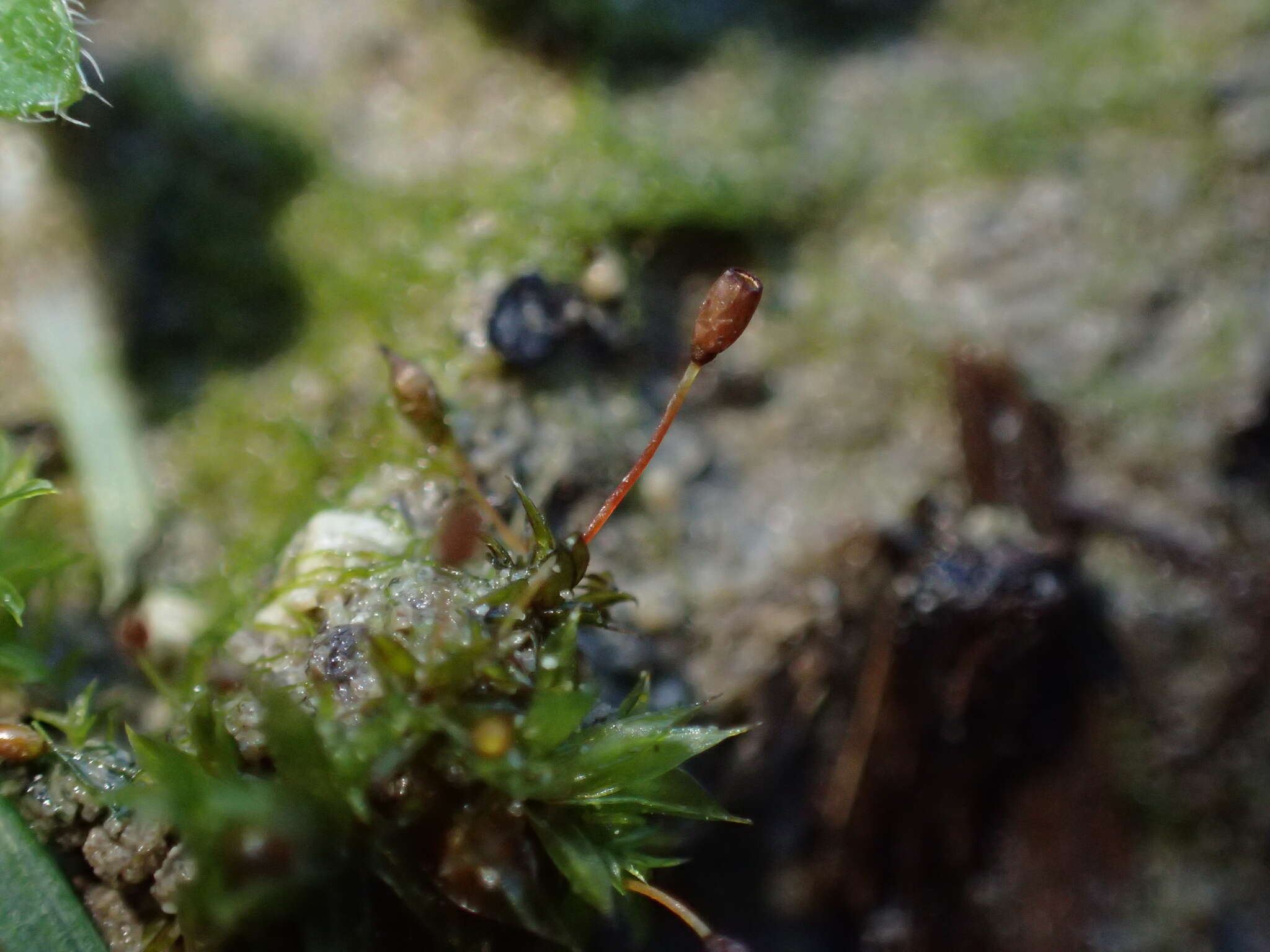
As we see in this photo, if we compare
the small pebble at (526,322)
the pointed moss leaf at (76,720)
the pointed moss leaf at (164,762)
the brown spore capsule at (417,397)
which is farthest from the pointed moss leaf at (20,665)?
the small pebble at (526,322)

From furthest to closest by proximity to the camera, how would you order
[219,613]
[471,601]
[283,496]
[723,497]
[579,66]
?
1. [579,66]
2. [723,497]
3. [283,496]
4. [219,613]
5. [471,601]

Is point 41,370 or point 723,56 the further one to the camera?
point 723,56

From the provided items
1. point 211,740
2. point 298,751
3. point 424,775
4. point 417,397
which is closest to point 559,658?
point 424,775

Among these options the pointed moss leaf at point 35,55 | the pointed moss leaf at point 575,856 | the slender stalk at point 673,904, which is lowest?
the slender stalk at point 673,904

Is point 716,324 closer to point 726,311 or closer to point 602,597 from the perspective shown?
point 726,311

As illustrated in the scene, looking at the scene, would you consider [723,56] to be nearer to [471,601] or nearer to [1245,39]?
[1245,39]

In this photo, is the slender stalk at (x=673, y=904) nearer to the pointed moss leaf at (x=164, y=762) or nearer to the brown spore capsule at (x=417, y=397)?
the pointed moss leaf at (x=164, y=762)

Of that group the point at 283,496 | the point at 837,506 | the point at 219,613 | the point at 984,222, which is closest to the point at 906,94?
the point at 984,222
